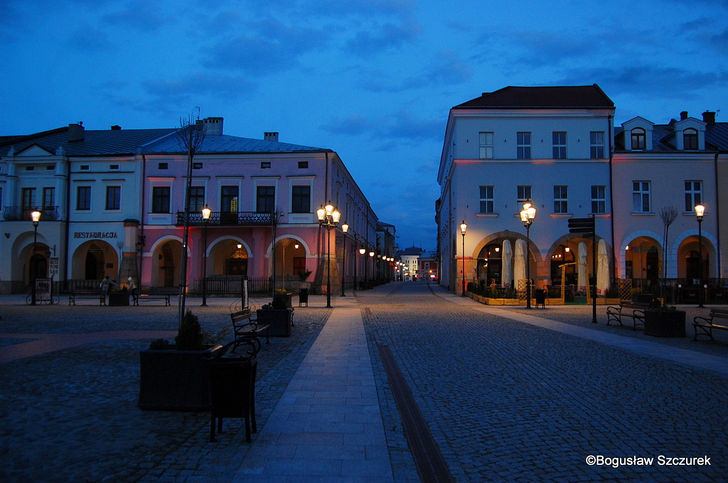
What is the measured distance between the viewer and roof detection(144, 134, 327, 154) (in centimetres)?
3847

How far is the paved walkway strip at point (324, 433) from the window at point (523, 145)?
2999 centimetres

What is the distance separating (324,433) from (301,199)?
33.2 meters

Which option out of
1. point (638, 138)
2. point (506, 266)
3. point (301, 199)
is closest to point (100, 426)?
point (506, 266)

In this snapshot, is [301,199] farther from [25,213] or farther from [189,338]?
[189,338]

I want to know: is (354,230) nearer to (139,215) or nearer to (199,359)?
(139,215)

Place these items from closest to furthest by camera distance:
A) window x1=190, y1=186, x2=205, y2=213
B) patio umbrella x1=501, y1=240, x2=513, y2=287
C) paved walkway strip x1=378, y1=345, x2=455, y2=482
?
paved walkway strip x1=378, y1=345, x2=455, y2=482 < patio umbrella x1=501, y1=240, x2=513, y2=287 < window x1=190, y1=186, x2=205, y2=213

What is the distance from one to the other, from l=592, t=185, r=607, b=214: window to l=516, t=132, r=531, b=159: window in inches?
198

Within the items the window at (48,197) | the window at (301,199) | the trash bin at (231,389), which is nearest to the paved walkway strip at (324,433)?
the trash bin at (231,389)

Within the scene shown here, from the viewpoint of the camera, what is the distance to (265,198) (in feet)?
126

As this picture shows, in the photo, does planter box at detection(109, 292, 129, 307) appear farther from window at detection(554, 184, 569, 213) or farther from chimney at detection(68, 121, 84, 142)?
window at detection(554, 184, 569, 213)

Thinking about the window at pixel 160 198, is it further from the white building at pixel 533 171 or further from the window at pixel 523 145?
the window at pixel 523 145

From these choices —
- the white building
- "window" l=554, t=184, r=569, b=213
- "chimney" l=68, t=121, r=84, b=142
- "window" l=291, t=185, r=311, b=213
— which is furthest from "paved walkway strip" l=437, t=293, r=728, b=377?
"chimney" l=68, t=121, r=84, b=142

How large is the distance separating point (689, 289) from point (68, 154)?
140 ft

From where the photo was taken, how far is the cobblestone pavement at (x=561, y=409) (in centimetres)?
484
